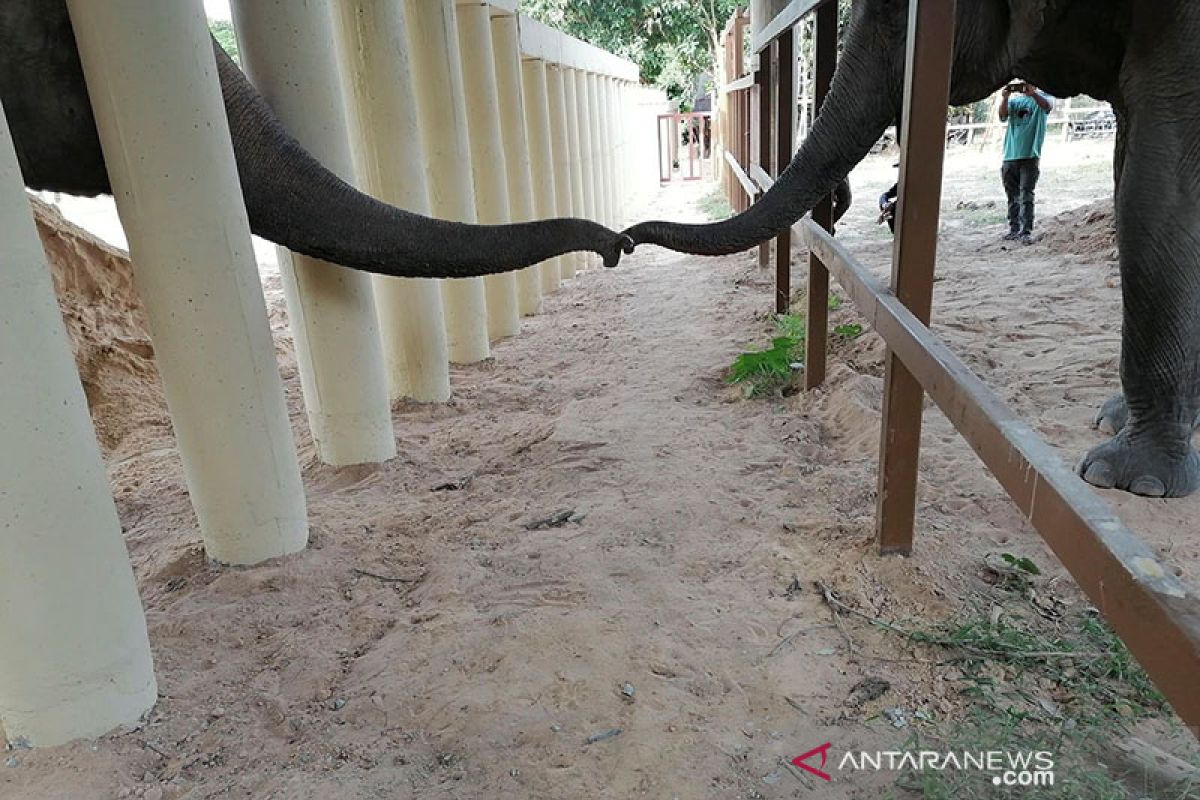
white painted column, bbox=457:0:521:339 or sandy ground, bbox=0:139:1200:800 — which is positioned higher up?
white painted column, bbox=457:0:521:339

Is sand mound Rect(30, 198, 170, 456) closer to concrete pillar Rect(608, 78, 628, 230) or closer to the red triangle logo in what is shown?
the red triangle logo

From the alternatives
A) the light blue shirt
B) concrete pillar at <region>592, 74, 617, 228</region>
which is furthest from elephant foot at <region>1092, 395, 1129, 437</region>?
concrete pillar at <region>592, 74, 617, 228</region>

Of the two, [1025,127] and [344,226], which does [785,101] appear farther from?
[1025,127]

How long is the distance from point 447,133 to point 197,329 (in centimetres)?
319

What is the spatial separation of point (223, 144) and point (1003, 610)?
276 cm

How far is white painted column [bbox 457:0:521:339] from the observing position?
635cm

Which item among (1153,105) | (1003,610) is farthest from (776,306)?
(1003,610)

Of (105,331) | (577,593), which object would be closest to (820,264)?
(577,593)

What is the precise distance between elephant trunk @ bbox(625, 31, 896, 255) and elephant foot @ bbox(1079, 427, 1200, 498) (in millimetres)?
1457

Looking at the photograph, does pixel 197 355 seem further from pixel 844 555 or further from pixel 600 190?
pixel 600 190

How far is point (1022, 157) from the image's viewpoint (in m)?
9.27

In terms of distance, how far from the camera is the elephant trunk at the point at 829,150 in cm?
320

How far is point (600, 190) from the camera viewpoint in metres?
12.5

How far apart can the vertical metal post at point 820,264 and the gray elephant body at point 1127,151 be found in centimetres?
65
